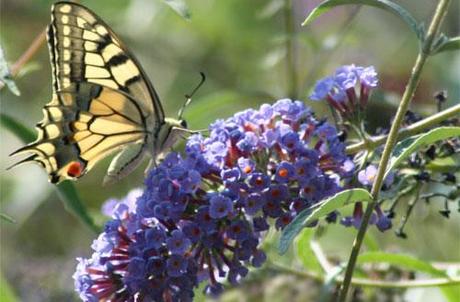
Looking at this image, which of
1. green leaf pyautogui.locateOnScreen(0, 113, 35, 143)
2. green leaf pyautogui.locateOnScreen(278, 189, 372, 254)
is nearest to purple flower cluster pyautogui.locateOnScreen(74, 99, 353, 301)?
green leaf pyautogui.locateOnScreen(278, 189, 372, 254)

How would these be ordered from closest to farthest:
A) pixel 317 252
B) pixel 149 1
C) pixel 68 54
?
pixel 68 54 < pixel 317 252 < pixel 149 1

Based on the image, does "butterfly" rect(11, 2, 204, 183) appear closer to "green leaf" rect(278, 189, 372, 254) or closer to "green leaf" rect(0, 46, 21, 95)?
"green leaf" rect(0, 46, 21, 95)

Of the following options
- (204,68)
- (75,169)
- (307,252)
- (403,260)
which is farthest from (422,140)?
(204,68)

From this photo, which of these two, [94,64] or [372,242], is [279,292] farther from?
[94,64]

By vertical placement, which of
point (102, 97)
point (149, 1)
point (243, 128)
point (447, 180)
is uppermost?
point (149, 1)

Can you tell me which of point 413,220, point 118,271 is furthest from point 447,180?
point 413,220
